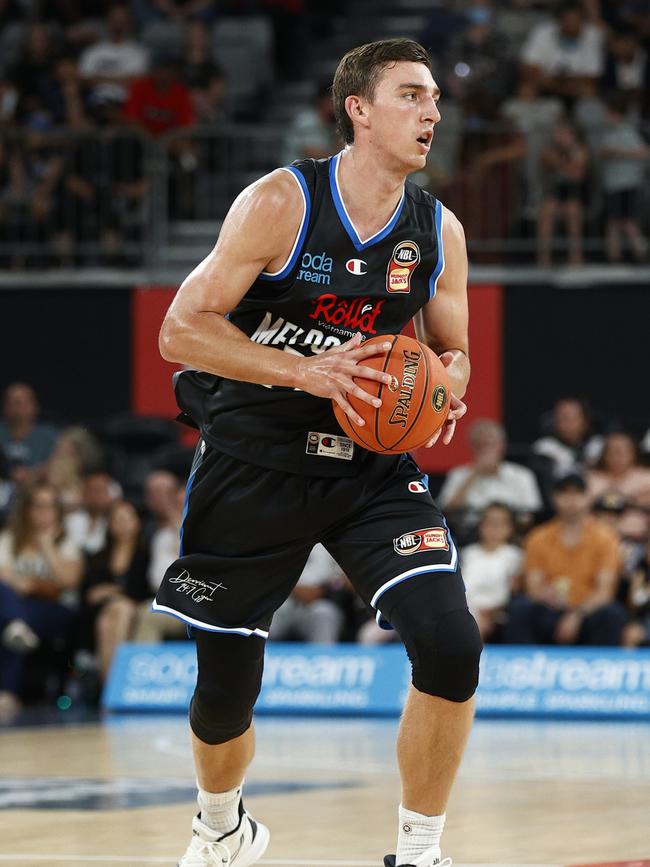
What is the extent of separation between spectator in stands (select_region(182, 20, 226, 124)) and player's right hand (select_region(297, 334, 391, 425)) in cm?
1110

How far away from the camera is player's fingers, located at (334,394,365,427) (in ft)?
14.9

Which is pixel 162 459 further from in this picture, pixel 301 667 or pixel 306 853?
pixel 306 853

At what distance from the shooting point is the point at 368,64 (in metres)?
4.91

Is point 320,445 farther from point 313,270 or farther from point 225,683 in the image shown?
point 225,683

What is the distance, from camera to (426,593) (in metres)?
4.70

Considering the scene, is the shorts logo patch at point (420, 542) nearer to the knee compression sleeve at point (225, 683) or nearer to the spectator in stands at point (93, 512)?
the knee compression sleeve at point (225, 683)

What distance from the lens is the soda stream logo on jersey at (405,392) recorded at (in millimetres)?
4605

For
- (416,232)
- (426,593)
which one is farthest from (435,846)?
(416,232)

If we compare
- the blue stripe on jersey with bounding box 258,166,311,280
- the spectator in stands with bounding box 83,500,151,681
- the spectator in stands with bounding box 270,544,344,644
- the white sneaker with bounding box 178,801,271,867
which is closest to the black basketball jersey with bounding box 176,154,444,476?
the blue stripe on jersey with bounding box 258,166,311,280

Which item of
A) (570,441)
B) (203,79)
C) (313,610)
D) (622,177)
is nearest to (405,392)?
(313,610)

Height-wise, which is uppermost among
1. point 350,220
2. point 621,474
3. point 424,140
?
point 424,140

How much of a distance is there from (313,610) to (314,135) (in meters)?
4.83

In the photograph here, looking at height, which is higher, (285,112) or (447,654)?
(285,112)

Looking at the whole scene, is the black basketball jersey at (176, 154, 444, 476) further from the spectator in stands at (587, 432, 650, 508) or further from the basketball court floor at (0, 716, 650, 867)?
the spectator in stands at (587, 432, 650, 508)
